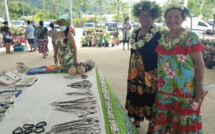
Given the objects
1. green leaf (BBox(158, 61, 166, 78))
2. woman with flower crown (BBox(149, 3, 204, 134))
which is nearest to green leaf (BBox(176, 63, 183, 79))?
woman with flower crown (BBox(149, 3, 204, 134))

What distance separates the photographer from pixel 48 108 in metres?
1.65

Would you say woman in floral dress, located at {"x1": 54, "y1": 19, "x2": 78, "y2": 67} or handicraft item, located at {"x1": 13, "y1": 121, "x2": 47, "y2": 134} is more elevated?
A: woman in floral dress, located at {"x1": 54, "y1": 19, "x2": 78, "y2": 67}

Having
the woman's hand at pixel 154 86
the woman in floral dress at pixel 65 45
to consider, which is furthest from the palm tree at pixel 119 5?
the woman's hand at pixel 154 86

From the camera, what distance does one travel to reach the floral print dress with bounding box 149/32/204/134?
5.42ft

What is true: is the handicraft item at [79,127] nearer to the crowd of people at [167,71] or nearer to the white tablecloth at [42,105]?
the white tablecloth at [42,105]

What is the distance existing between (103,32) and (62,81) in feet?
27.7

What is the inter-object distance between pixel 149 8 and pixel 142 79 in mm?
808

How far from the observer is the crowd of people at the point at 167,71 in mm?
1653

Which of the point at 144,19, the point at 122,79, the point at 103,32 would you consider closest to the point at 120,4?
the point at 103,32

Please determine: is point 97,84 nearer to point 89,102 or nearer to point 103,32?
point 89,102

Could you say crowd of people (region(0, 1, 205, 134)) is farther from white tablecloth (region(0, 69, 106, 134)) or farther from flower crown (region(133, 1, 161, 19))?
white tablecloth (region(0, 69, 106, 134))

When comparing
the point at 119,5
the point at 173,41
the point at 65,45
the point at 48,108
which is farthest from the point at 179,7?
the point at 119,5

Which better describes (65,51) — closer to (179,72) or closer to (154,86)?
(154,86)

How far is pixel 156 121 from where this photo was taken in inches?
74.6
